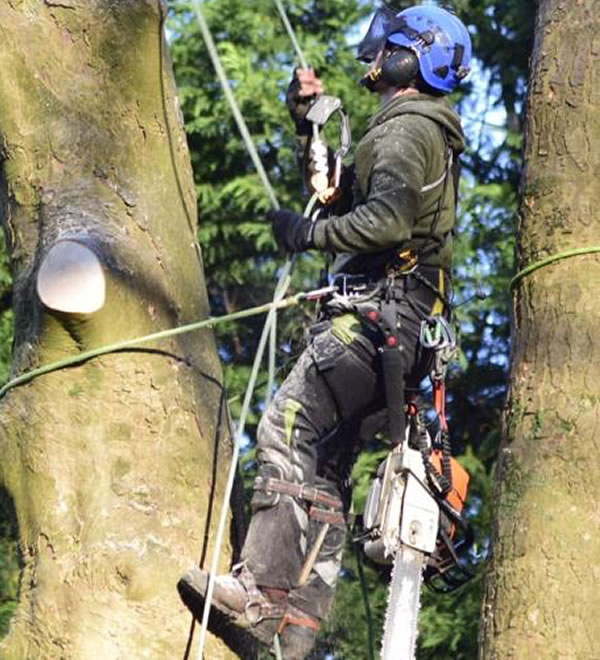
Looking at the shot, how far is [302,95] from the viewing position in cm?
434

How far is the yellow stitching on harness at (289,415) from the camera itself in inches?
150

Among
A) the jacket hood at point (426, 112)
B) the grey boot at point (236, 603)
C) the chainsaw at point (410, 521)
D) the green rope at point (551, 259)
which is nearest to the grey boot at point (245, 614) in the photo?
the grey boot at point (236, 603)

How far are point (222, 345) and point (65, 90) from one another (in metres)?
5.84

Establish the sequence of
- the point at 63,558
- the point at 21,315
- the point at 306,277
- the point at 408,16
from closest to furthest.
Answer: the point at 63,558, the point at 21,315, the point at 408,16, the point at 306,277

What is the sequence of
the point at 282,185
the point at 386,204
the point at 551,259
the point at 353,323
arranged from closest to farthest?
1. the point at 551,259
2. the point at 386,204
3. the point at 353,323
4. the point at 282,185

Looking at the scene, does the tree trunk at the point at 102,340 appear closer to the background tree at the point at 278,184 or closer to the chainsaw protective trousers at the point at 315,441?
the chainsaw protective trousers at the point at 315,441

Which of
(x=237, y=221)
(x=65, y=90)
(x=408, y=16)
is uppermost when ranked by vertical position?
(x=237, y=221)

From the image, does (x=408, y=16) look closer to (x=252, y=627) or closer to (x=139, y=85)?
(x=139, y=85)

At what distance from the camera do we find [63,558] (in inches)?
137

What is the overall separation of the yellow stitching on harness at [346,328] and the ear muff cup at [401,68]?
67 centimetres

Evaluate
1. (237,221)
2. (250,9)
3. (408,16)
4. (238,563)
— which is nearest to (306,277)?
(237,221)

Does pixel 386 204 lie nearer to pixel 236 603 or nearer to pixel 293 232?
pixel 293 232

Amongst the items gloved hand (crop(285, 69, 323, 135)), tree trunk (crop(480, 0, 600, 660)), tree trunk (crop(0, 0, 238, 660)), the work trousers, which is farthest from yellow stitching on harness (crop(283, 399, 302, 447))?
gloved hand (crop(285, 69, 323, 135))

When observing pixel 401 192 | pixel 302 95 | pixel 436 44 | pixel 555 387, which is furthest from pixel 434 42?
pixel 555 387
